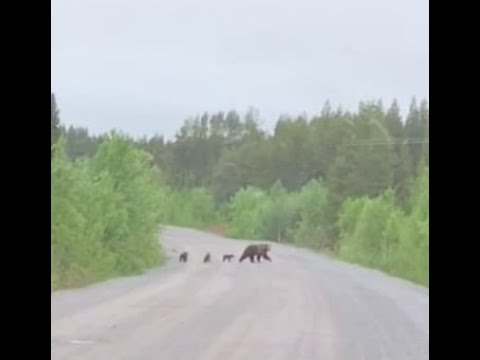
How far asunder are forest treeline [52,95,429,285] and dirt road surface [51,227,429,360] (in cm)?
4

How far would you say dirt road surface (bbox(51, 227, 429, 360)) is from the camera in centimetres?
137

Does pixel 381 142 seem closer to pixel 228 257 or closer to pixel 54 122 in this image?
pixel 228 257

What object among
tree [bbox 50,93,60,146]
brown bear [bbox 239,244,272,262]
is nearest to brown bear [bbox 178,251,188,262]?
brown bear [bbox 239,244,272,262]

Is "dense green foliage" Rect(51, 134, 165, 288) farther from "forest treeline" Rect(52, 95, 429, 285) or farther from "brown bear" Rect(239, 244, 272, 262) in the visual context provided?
"brown bear" Rect(239, 244, 272, 262)

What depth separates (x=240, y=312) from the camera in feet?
4.87

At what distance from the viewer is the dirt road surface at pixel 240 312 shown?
1.37m

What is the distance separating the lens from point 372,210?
146 centimetres

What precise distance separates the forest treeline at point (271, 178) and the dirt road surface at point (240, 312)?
0.04 m

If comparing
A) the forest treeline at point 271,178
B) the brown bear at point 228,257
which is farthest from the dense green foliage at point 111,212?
the brown bear at point 228,257

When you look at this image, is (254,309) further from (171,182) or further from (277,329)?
(171,182)

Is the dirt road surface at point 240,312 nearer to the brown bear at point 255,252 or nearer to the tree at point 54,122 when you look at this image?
the brown bear at point 255,252

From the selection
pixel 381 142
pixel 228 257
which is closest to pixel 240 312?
pixel 228 257

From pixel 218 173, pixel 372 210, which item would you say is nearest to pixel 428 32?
pixel 372 210

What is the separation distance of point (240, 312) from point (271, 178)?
0.28 meters
